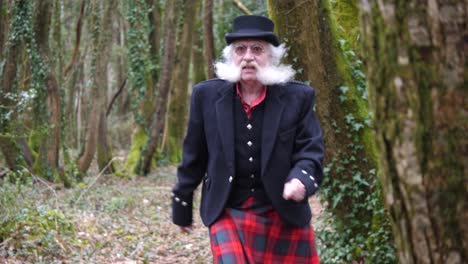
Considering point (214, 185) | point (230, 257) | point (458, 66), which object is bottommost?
point (230, 257)

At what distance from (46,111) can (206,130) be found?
12.8 meters

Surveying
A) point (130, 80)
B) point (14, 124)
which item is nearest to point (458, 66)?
point (14, 124)

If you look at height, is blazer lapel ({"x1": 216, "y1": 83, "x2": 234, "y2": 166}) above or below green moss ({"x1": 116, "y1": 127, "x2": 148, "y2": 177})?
above

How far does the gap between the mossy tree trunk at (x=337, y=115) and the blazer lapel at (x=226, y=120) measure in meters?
2.65

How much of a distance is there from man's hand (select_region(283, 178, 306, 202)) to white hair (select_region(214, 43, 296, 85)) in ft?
2.56

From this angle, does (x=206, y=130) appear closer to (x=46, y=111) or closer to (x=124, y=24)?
(x=46, y=111)

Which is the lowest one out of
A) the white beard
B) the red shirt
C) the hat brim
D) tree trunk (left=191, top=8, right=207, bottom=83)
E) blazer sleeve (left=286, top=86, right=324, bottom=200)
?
blazer sleeve (left=286, top=86, right=324, bottom=200)

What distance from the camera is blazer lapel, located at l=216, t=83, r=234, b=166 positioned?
4.29 m

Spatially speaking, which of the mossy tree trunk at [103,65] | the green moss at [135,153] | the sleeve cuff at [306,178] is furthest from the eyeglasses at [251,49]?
the green moss at [135,153]

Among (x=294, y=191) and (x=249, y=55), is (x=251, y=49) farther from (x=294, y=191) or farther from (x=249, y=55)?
(x=294, y=191)

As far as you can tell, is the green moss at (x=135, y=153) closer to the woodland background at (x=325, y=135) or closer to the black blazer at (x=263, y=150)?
the woodland background at (x=325, y=135)

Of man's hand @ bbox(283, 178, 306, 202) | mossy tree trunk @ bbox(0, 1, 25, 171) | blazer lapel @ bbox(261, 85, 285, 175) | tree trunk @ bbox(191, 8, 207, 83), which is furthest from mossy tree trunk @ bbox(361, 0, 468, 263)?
tree trunk @ bbox(191, 8, 207, 83)

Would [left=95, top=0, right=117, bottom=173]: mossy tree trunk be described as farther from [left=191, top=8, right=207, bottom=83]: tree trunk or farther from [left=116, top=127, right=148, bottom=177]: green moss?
[left=191, top=8, right=207, bottom=83]: tree trunk

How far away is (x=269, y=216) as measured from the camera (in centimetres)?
427
